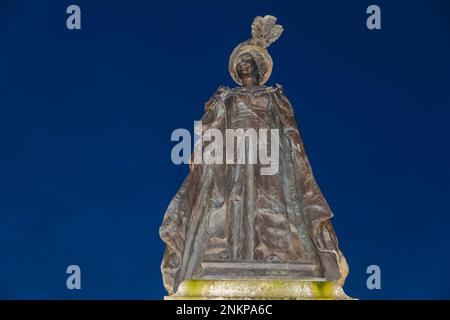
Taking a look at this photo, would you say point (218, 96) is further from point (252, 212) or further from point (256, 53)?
point (252, 212)

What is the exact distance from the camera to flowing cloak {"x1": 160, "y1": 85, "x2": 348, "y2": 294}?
438 inches

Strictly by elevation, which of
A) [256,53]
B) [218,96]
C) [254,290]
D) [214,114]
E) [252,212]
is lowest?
[254,290]

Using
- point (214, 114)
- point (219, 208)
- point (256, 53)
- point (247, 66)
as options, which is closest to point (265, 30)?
point (256, 53)

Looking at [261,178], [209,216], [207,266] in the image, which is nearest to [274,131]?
[261,178]

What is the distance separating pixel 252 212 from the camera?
11211mm

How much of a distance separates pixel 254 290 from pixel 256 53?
155 inches

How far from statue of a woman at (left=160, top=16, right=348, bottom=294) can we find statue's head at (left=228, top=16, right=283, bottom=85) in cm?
2

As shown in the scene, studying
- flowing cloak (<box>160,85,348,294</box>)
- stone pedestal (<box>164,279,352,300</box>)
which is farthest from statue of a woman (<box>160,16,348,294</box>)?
stone pedestal (<box>164,279,352,300</box>)

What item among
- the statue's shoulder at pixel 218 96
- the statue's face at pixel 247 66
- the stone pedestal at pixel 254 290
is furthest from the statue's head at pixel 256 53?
the stone pedestal at pixel 254 290

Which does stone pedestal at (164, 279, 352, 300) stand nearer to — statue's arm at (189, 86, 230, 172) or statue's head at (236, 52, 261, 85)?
statue's arm at (189, 86, 230, 172)

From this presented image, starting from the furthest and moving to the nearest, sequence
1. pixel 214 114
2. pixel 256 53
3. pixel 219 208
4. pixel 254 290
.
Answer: pixel 256 53
pixel 214 114
pixel 219 208
pixel 254 290

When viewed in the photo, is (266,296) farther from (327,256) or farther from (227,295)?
(327,256)

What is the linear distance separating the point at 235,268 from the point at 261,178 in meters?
1.56

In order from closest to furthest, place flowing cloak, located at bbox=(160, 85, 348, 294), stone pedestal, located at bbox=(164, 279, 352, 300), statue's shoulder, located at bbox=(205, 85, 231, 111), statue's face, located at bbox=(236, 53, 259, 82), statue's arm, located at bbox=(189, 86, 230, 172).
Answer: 1. stone pedestal, located at bbox=(164, 279, 352, 300)
2. flowing cloak, located at bbox=(160, 85, 348, 294)
3. statue's arm, located at bbox=(189, 86, 230, 172)
4. statue's shoulder, located at bbox=(205, 85, 231, 111)
5. statue's face, located at bbox=(236, 53, 259, 82)
